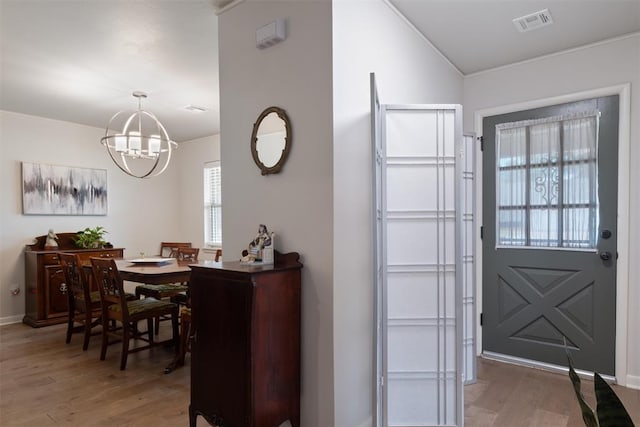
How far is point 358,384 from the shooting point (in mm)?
2268

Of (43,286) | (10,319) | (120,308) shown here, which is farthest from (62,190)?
(120,308)

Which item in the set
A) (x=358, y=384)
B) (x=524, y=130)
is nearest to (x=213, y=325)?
(x=358, y=384)

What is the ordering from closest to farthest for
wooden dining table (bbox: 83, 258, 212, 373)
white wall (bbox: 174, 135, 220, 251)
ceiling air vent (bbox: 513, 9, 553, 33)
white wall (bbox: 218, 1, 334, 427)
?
white wall (bbox: 218, 1, 334, 427), ceiling air vent (bbox: 513, 9, 553, 33), wooden dining table (bbox: 83, 258, 212, 373), white wall (bbox: 174, 135, 220, 251)

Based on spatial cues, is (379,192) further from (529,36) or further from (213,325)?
(529,36)

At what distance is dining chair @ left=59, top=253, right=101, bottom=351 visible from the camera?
390cm

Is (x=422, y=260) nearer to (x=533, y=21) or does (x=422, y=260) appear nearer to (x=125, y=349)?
(x=533, y=21)

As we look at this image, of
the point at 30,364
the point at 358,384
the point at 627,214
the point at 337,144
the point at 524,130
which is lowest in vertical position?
the point at 30,364

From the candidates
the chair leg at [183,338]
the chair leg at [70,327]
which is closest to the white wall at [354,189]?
the chair leg at [183,338]

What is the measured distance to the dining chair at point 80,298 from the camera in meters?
3.90

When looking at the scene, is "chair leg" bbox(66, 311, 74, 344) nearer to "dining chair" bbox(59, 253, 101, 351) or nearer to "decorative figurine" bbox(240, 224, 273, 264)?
"dining chair" bbox(59, 253, 101, 351)

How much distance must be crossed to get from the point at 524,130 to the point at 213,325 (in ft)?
10.3

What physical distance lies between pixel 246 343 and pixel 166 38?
241cm

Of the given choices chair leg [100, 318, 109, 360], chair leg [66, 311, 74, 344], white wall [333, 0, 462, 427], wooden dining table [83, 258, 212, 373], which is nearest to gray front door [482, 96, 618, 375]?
white wall [333, 0, 462, 427]

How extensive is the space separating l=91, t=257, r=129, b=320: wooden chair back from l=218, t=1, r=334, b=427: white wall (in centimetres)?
143
